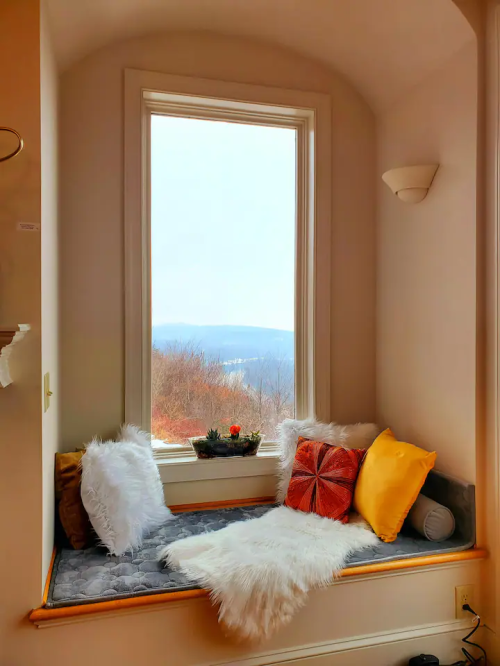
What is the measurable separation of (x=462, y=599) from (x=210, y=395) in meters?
1.30

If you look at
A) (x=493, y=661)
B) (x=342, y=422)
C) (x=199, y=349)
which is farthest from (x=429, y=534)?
(x=199, y=349)

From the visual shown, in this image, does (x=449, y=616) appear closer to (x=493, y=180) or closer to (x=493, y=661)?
(x=493, y=661)

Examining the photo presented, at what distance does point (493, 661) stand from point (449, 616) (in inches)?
8.4

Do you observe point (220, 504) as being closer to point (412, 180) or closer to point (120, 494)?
point (120, 494)

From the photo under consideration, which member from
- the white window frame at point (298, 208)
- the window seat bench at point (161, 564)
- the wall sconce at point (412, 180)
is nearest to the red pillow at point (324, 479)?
the window seat bench at point (161, 564)

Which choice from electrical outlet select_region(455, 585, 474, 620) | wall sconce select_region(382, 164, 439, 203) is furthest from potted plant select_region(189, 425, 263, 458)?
wall sconce select_region(382, 164, 439, 203)

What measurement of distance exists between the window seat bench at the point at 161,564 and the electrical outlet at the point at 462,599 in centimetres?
13

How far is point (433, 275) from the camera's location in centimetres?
216

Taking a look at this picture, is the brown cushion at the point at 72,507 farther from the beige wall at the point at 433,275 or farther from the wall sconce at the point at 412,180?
the wall sconce at the point at 412,180

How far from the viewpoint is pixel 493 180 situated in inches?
74.0

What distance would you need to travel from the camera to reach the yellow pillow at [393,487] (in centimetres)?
194

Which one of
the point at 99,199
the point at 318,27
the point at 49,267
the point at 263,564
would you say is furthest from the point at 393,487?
the point at 318,27

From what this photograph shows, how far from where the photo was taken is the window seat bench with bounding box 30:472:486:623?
62.4 inches

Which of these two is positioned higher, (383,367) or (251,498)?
(383,367)
